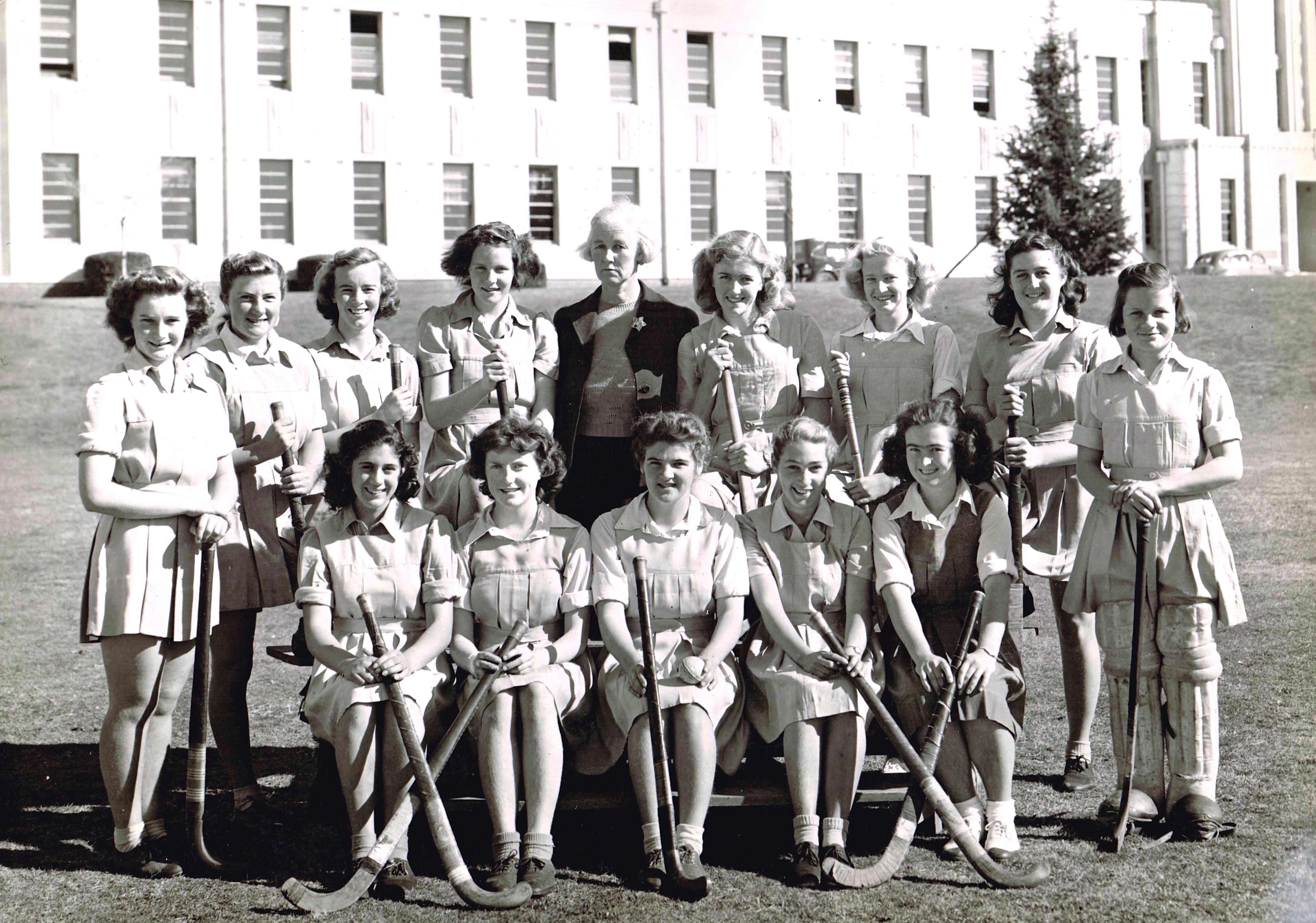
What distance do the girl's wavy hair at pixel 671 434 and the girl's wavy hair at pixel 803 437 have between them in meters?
0.23

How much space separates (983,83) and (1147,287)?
26.4m

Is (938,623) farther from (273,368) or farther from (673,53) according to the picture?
(673,53)

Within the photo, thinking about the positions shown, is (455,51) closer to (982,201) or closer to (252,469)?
(982,201)

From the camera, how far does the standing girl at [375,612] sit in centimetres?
427

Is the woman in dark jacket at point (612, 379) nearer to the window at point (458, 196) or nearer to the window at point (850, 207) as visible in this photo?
the window at point (458, 196)

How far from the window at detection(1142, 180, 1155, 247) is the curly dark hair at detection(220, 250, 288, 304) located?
102 ft

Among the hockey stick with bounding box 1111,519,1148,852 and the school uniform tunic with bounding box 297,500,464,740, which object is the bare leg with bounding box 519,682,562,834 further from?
the hockey stick with bounding box 1111,519,1148,852

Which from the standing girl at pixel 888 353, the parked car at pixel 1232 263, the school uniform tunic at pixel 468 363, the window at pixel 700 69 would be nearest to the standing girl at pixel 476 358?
the school uniform tunic at pixel 468 363

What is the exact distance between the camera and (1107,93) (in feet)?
106

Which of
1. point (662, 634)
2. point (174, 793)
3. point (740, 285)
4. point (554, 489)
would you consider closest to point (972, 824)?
point (662, 634)

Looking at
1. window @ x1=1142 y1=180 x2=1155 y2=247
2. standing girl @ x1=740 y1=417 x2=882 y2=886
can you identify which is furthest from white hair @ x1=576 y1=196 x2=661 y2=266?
window @ x1=1142 y1=180 x2=1155 y2=247

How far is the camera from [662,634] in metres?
4.50

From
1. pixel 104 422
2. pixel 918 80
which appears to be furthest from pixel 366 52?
pixel 104 422

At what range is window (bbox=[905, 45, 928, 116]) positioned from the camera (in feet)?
90.2
